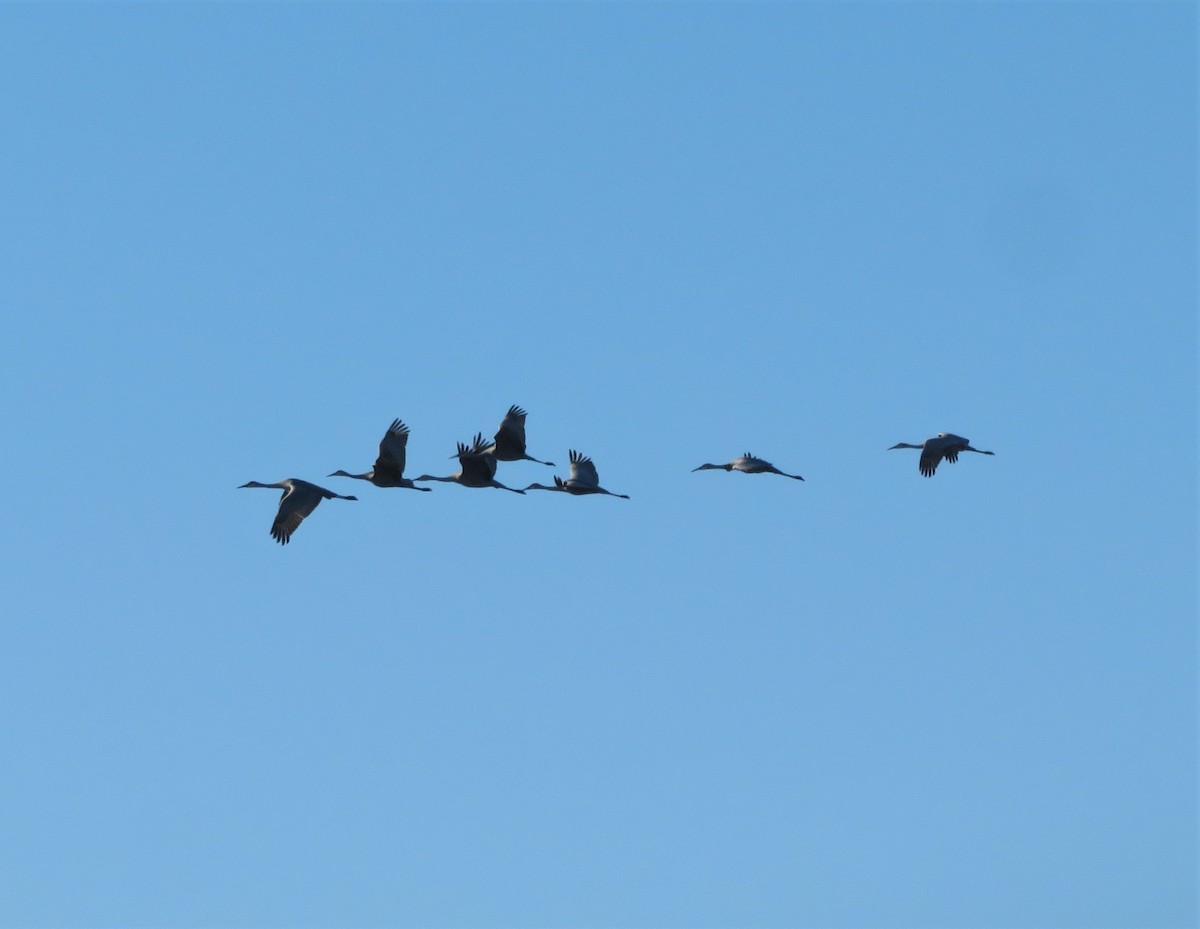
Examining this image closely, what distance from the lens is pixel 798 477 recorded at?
2351 inches

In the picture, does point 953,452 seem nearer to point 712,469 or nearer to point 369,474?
point 712,469

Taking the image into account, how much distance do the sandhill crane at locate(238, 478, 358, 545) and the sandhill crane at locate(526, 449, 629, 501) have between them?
6.61m

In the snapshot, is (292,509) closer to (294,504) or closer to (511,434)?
(294,504)

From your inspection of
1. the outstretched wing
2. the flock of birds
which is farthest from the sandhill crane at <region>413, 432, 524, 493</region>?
the outstretched wing

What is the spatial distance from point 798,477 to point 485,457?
290 inches

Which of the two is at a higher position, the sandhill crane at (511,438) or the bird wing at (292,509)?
the sandhill crane at (511,438)

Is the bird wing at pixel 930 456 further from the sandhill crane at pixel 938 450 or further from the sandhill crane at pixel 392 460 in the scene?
the sandhill crane at pixel 392 460

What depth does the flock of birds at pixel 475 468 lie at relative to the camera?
2130 inches

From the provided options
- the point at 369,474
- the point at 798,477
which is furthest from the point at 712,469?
the point at 369,474

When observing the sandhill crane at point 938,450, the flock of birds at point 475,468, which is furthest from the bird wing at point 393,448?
the sandhill crane at point 938,450

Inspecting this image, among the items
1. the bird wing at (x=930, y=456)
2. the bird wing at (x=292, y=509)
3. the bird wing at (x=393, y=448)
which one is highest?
the bird wing at (x=930, y=456)

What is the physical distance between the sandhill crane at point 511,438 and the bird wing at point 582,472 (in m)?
3.22

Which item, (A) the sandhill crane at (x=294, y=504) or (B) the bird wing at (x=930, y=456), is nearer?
(A) the sandhill crane at (x=294, y=504)

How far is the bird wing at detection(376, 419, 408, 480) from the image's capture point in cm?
5616
